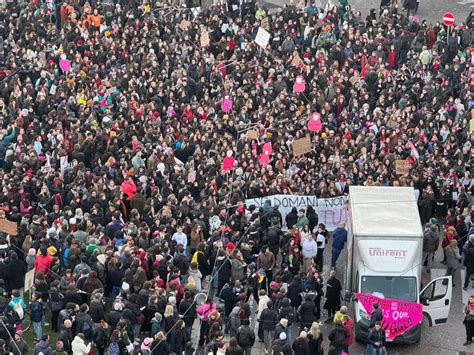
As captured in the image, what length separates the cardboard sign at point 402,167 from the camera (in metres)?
37.8

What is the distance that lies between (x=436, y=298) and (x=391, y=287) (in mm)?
1070

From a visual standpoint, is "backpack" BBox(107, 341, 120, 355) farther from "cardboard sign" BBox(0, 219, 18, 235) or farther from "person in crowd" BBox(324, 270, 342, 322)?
"person in crowd" BBox(324, 270, 342, 322)

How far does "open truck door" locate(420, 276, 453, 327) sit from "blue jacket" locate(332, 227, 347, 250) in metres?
3.29

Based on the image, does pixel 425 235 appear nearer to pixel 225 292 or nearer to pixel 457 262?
pixel 457 262

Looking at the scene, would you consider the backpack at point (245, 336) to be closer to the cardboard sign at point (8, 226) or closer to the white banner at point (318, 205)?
the cardboard sign at point (8, 226)

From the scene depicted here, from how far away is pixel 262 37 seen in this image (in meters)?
45.6

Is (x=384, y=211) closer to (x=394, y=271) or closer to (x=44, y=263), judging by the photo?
(x=394, y=271)

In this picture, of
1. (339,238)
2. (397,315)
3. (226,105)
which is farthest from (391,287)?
(226,105)

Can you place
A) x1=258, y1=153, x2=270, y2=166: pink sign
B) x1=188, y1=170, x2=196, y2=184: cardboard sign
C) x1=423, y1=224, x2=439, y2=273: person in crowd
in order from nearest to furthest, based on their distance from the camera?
x1=423, y1=224, x2=439, y2=273: person in crowd → x1=188, y1=170, x2=196, y2=184: cardboard sign → x1=258, y1=153, x2=270, y2=166: pink sign

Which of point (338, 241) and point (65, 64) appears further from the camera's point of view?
point (65, 64)

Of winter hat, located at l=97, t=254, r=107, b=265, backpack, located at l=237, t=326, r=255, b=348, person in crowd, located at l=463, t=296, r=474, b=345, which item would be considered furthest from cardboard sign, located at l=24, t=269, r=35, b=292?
person in crowd, located at l=463, t=296, r=474, b=345

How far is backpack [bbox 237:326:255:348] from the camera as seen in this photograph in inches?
1193

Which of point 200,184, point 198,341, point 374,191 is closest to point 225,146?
point 200,184

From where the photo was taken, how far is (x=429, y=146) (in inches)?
1561
